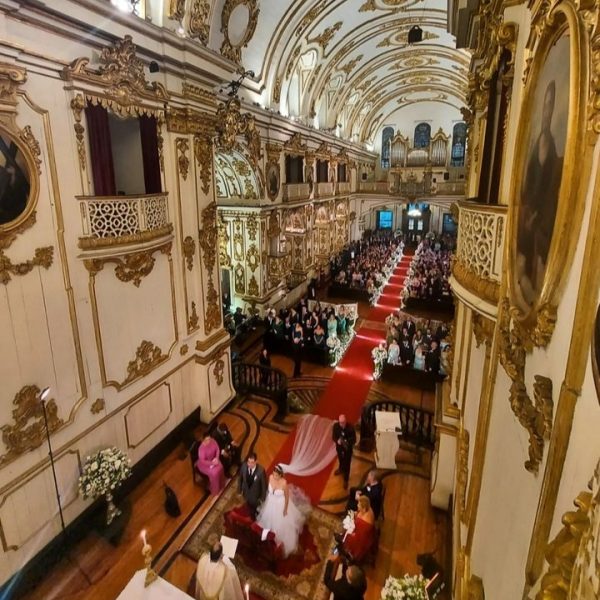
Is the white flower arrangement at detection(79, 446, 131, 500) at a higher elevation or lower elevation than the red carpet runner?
higher

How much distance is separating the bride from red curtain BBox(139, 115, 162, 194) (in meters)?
5.33

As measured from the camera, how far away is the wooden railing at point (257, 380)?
32.4 feet

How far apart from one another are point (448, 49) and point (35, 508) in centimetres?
2241

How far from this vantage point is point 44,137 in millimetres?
4969

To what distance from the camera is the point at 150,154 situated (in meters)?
6.74

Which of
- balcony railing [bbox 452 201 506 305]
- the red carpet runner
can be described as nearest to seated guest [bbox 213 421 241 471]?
the red carpet runner

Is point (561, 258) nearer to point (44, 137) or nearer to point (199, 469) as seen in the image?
point (44, 137)

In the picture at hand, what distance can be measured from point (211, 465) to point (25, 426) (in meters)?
3.02

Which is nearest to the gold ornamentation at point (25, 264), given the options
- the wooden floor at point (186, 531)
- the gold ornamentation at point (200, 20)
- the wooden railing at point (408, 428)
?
the wooden floor at point (186, 531)

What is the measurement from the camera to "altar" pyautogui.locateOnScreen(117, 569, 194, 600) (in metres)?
4.37

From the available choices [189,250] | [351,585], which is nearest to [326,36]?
[189,250]

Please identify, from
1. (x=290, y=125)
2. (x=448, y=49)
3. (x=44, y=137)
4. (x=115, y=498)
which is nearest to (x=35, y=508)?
(x=115, y=498)

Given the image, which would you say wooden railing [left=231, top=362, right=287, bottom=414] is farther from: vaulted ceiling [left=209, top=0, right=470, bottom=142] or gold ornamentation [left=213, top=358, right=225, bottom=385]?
vaulted ceiling [left=209, top=0, right=470, bottom=142]

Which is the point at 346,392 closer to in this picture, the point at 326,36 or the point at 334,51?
the point at 326,36
